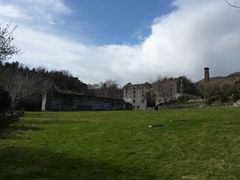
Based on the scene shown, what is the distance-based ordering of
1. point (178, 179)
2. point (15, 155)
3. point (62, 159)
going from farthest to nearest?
point (15, 155) → point (62, 159) → point (178, 179)

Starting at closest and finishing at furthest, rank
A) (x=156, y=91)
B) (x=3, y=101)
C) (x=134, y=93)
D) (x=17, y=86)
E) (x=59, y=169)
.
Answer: (x=59, y=169)
(x=3, y=101)
(x=17, y=86)
(x=156, y=91)
(x=134, y=93)

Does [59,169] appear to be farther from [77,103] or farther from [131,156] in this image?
[77,103]

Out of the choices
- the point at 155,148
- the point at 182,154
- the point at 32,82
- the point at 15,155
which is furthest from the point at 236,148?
the point at 32,82

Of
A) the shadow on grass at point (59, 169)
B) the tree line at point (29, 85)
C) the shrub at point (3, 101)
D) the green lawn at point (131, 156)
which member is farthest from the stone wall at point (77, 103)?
the shadow on grass at point (59, 169)

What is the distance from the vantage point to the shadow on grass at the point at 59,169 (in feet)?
31.0

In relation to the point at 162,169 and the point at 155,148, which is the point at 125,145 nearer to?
the point at 155,148

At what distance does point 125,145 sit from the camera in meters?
14.5

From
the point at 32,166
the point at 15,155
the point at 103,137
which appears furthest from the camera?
the point at 103,137

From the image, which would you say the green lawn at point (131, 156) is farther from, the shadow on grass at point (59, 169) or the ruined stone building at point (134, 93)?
the ruined stone building at point (134, 93)

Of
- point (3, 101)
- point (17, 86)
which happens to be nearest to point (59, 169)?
point (3, 101)

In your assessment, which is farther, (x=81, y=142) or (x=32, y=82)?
(x=32, y=82)

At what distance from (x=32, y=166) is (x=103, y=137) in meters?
6.85

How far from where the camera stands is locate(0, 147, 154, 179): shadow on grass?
31.0 ft

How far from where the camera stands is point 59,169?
1034 cm
